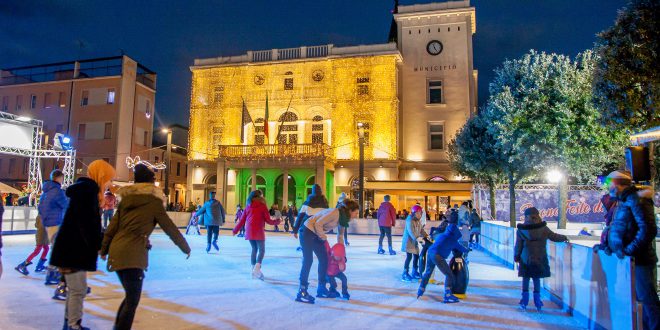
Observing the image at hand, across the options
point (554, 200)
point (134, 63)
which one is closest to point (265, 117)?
point (134, 63)

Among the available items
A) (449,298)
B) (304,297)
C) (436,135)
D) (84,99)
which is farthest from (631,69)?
(84,99)

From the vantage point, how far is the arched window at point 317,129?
32219 mm

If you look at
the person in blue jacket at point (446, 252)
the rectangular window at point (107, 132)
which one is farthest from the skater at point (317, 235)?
the rectangular window at point (107, 132)

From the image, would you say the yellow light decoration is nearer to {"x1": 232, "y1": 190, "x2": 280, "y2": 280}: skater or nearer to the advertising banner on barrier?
the advertising banner on barrier

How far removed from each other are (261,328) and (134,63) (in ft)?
122

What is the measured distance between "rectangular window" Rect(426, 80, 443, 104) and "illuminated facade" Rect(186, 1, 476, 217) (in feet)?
0.24

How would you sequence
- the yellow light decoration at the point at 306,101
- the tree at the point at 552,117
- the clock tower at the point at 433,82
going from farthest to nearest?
the clock tower at the point at 433,82 < the yellow light decoration at the point at 306,101 < the tree at the point at 552,117

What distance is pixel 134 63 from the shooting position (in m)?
37.9

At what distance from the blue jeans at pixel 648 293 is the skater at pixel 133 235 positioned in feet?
15.1

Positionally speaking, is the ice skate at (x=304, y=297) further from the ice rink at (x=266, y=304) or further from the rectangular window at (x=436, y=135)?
the rectangular window at (x=436, y=135)

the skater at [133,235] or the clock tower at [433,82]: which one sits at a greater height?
the clock tower at [433,82]

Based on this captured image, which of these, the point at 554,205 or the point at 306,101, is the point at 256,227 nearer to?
the point at 554,205

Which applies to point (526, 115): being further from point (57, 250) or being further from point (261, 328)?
point (57, 250)

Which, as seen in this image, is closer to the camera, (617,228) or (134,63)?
(617,228)
